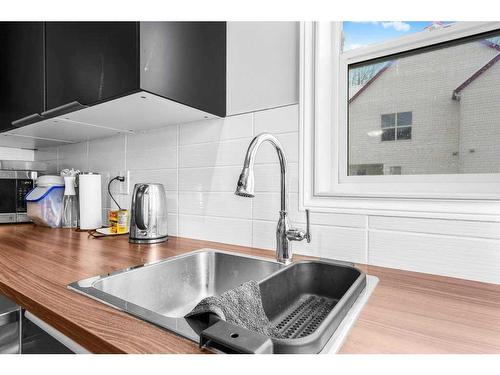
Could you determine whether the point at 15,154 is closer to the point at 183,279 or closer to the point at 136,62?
the point at 136,62

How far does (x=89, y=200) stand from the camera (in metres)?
1.58

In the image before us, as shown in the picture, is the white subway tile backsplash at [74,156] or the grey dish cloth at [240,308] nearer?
the grey dish cloth at [240,308]

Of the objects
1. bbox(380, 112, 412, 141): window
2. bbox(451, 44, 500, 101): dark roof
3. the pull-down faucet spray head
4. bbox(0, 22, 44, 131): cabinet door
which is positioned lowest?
the pull-down faucet spray head

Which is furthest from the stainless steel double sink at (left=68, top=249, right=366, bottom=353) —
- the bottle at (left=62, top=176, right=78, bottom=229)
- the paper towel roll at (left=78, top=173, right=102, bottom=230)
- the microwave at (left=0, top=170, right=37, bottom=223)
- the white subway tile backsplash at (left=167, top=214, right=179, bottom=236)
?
the microwave at (left=0, top=170, right=37, bottom=223)

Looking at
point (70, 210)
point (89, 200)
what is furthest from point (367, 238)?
point (70, 210)

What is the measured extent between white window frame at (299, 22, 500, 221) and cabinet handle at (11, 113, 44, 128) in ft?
3.78

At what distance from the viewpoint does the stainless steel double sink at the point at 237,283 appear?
44 centimetres

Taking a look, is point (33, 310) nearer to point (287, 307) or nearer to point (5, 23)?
point (287, 307)

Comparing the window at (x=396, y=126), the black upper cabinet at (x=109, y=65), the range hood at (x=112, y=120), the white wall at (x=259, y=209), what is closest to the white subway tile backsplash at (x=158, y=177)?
the white wall at (x=259, y=209)

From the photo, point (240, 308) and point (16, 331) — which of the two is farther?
point (16, 331)

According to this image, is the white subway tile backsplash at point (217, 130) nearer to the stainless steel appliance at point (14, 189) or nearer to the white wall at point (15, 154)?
the stainless steel appliance at point (14, 189)

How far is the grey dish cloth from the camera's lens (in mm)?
514

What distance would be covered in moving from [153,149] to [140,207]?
389mm

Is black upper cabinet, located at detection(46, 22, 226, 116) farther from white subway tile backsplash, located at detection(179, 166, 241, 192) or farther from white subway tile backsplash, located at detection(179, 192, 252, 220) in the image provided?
white subway tile backsplash, located at detection(179, 192, 252, 220)
